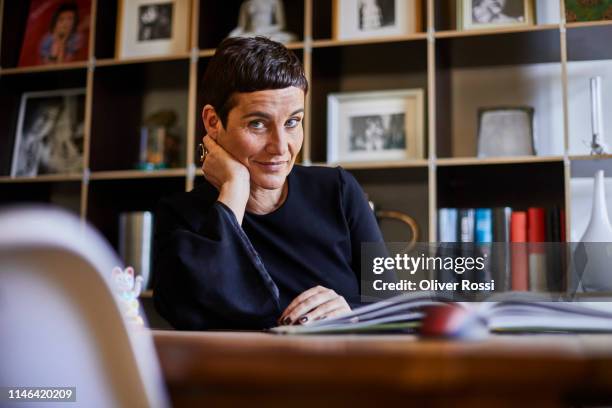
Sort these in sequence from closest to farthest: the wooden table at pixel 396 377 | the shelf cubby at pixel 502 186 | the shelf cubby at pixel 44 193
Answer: the wooden table at pixel 396 377 → the shelf cubby at pixel 502 186 → the shelf cubby at pixel 44 193

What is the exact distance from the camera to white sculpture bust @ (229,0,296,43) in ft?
9.38

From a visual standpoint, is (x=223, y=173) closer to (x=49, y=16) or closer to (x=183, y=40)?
(x=183, y=40)

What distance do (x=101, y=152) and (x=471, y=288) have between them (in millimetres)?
1650

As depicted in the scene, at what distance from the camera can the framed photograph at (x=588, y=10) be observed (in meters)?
2.49

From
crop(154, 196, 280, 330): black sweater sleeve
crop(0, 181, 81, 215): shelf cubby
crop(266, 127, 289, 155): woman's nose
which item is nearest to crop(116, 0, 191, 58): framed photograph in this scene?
crop(0, 181, 81, 215): shelf cubby

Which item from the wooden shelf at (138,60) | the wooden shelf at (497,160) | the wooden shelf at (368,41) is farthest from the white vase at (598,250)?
the wooden shelf at (138,60)

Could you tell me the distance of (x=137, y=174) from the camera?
2.82 m

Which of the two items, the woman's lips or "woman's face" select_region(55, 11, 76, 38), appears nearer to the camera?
the woman's lips

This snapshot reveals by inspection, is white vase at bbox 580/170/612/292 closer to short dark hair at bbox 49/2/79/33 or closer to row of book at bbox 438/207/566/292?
row of book at bbox 438/207/566/292

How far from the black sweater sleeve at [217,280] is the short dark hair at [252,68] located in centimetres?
27

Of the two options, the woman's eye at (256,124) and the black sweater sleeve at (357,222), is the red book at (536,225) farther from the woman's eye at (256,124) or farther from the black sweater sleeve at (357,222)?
the woman's eye at (256,124)

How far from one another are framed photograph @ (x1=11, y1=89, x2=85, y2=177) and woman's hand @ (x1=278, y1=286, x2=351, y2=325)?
2304 mm

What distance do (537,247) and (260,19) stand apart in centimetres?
143

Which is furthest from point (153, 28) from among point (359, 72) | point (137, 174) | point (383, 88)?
point (383, 88)
